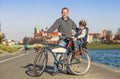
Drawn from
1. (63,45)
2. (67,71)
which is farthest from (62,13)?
(67,71)

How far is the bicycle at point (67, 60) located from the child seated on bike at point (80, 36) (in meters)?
0.13

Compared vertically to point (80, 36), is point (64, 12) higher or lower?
higher

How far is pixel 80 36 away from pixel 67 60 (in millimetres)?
936

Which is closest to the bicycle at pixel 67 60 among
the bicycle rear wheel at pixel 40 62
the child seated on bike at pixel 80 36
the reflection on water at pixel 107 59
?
the bicycle rear wheel at pixel 40 62

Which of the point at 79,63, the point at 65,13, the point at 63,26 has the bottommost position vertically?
the point at 79,63

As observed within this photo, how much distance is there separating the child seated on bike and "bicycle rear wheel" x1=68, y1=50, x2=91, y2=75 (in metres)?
0.18

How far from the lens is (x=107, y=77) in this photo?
10297 mm

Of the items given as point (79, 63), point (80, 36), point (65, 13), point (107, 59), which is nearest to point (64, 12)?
point (65, 13)

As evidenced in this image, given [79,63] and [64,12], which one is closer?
[64,12]

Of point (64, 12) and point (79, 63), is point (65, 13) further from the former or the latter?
point (79, 63)

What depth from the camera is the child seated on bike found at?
1105cm

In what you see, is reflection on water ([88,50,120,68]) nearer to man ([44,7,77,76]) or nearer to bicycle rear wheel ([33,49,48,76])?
man ([44,7,77,76])

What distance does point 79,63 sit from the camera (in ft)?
36.7

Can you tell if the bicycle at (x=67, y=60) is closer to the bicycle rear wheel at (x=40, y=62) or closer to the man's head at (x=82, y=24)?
the bicycle rear wheel at (x=40, y=62)
